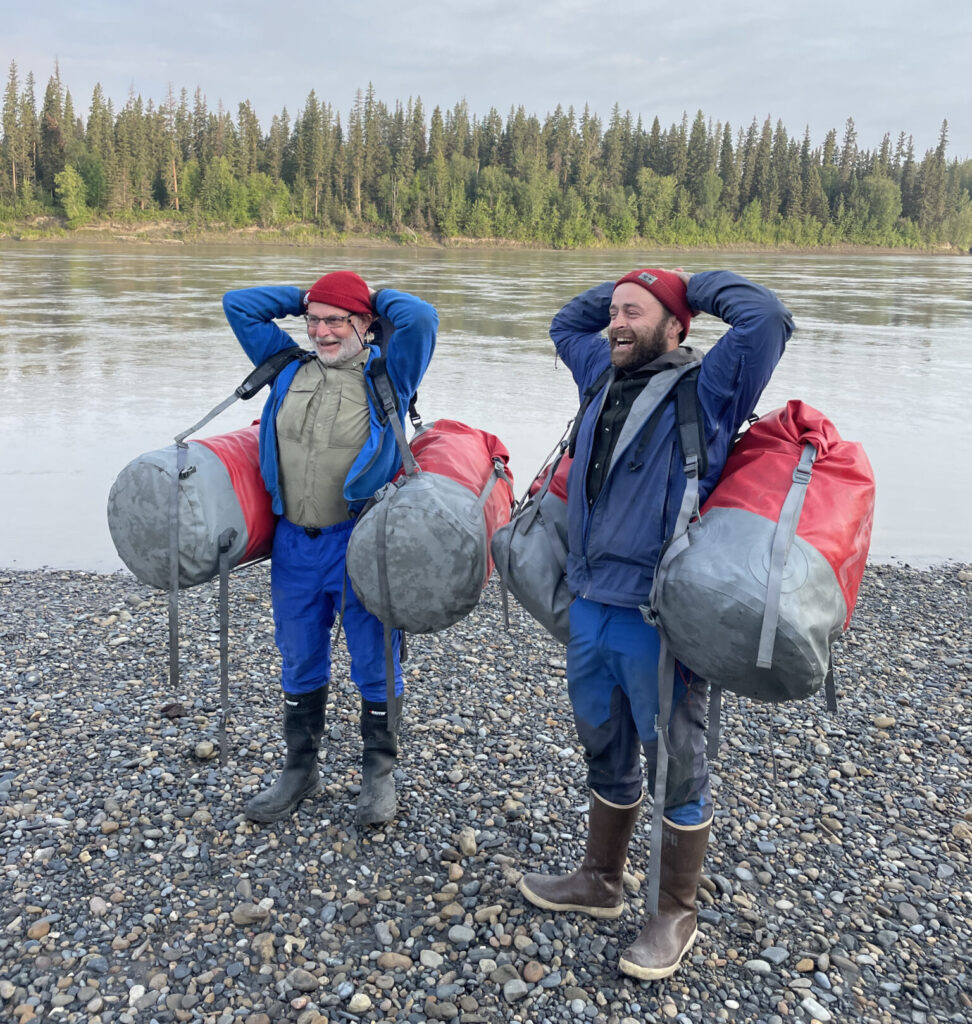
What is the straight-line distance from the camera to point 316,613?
3521mm

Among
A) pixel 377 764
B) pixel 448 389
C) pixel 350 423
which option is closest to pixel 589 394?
pixel 350 423

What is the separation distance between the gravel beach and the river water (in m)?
2.89

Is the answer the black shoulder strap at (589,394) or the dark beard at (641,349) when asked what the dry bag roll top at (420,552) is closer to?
the black shoulder strap at (589,394)

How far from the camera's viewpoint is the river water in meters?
8.23

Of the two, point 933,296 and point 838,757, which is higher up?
point 933,296

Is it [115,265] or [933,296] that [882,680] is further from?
[115,265]

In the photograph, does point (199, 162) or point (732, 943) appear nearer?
point (732, 943)

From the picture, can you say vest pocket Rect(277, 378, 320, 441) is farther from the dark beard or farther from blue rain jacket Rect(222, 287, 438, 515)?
the dark beard

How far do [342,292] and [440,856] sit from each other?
2.25 metres

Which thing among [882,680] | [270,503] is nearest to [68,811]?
[270,503]

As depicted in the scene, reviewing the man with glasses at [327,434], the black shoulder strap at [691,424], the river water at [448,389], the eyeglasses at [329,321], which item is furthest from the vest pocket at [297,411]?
the river water at [448,389]

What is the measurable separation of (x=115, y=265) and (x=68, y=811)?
136 feet

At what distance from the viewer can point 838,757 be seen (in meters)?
4.34

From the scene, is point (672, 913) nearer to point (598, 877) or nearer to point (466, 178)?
point (598, 877)
